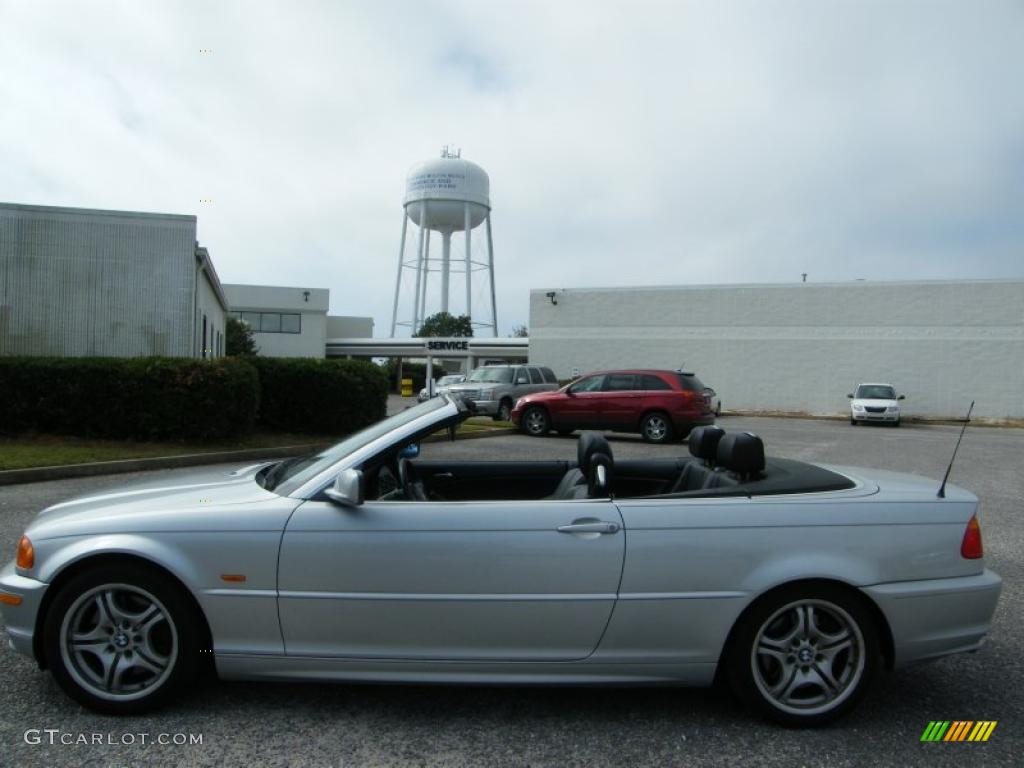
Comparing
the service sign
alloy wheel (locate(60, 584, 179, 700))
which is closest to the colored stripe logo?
alloy wheel (locate(60, 584, 179, 700))

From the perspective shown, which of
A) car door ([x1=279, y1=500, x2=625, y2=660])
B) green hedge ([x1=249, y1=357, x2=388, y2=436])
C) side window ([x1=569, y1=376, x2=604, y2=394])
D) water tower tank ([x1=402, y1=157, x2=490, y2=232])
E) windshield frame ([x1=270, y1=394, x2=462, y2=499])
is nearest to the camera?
car door ([x1=279, y1=500, x2=625, y2=660])

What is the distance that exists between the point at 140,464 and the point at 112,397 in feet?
6.83

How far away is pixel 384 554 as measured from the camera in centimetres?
308

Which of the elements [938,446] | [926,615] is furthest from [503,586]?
[938,446]

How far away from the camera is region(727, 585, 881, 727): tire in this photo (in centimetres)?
312

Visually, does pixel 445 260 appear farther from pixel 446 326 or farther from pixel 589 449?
pixel 589 449

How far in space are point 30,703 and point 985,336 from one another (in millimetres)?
34053

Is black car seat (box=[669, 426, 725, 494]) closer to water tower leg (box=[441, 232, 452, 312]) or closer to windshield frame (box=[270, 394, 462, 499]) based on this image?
windshield frame (box=[270, 394, 462, 499])

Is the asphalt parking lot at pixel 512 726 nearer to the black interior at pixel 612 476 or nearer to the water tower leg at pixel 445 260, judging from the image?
the black interior at pixel 612 476

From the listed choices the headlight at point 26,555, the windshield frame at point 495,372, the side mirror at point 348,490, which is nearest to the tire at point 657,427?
the windshield frame at point 495,372

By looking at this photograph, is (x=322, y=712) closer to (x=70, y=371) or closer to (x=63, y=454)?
(x=63, y=454)

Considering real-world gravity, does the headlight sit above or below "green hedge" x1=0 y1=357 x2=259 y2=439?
below

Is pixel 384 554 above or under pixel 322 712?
above

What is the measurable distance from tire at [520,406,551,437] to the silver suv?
2.46 meters
